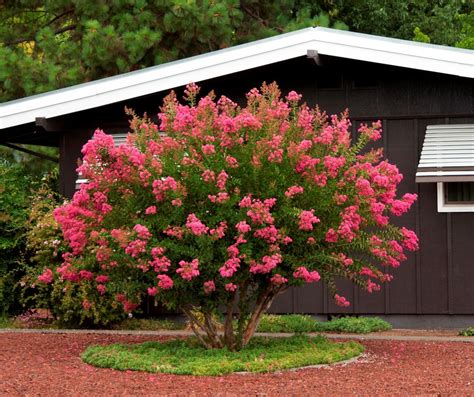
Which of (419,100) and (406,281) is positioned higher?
(419,100)

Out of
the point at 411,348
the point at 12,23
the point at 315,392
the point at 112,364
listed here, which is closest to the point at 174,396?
the point at 315,392

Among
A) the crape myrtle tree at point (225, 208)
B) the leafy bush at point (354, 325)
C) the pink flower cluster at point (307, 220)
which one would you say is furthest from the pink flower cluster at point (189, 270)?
the leafy bush at point (354, 325)

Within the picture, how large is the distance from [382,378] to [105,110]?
703cm

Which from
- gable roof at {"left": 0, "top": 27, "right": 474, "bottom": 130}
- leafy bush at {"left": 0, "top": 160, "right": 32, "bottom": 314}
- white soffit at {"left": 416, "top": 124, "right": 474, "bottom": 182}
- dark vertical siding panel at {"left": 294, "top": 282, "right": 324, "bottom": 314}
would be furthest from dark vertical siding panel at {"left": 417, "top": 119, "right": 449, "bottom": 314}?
leafy bush at {"left": 0, "top": 160, "right": 32, "bottom": 314}

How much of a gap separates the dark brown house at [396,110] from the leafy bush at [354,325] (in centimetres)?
47

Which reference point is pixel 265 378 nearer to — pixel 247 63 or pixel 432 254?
pixel 432 254

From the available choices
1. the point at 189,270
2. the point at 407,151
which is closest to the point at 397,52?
the point at 407,151

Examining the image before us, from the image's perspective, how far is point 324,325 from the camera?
43.6 feet

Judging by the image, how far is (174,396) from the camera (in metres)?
8.28

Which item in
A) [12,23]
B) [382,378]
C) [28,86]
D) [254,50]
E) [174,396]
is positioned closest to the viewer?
[174,396]

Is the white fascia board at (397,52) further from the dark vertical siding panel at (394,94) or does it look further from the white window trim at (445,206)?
the white window trim at (445,206)

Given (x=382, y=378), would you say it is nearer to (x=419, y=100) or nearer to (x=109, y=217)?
(x=109, y=217)

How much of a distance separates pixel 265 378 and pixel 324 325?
417 centimetres

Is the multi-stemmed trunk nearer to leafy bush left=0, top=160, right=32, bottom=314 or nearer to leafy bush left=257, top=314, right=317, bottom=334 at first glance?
leafy bush left=257, top=314, right=317, bottom=334
